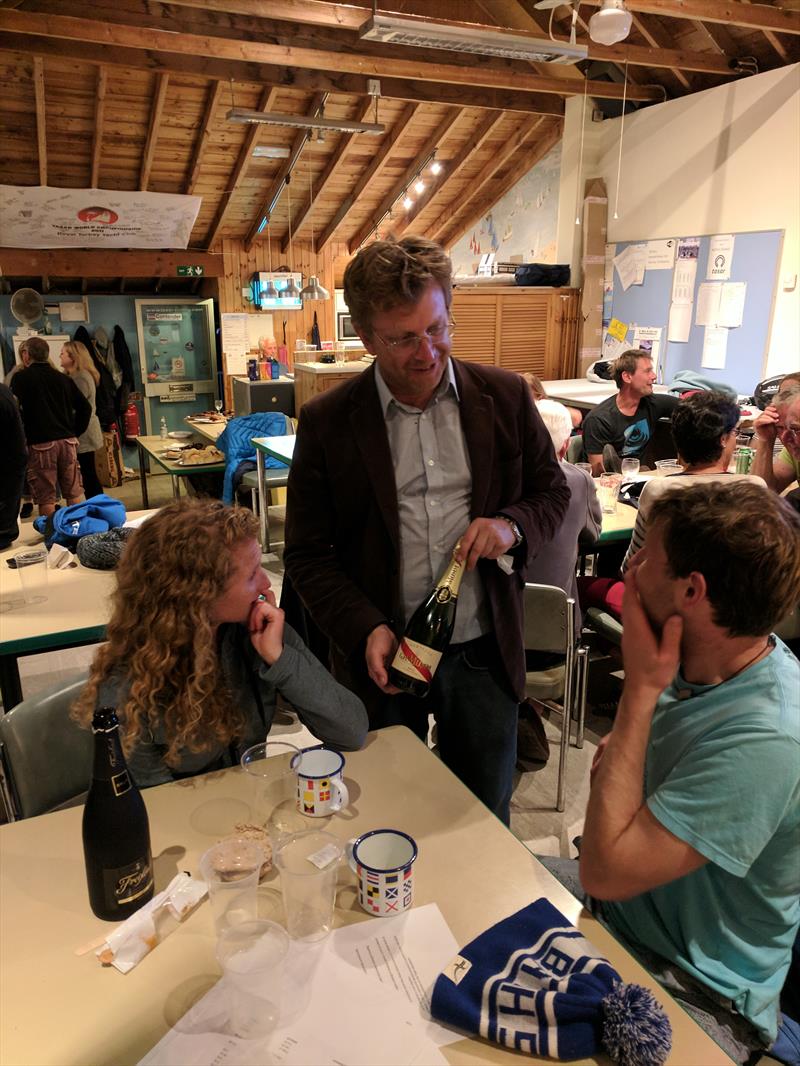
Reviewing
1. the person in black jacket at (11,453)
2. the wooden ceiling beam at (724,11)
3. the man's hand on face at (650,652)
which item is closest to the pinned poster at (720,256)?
the wooden ceiling beam at (724,11)

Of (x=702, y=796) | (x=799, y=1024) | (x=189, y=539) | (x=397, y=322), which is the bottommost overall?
(x=799, y=1024)

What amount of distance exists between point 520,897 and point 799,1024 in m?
0.51

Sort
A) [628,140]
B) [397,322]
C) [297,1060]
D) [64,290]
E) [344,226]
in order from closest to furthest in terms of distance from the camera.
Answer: [297,1060] → [397,322] → [628,140] → [64,290] → [344,226]

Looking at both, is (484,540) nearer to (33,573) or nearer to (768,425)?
(33,573)

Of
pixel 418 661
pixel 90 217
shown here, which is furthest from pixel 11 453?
pixel 90 217

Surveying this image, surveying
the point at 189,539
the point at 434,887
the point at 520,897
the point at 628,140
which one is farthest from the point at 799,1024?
the point at 628,140

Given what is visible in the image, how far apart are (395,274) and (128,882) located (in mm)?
1140

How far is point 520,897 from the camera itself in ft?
3.83

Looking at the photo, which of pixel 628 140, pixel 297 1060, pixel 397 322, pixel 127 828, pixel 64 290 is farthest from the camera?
pixel 64 290

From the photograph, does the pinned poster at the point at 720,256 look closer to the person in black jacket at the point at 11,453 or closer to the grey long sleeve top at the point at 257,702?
the person in black jacket at the point at 11,453

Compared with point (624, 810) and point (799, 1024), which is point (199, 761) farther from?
point (799, 1024)

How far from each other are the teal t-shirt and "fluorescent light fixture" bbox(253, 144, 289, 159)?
319 inches

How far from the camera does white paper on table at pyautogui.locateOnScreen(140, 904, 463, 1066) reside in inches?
36.2

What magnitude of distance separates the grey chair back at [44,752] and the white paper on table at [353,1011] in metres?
0.72
